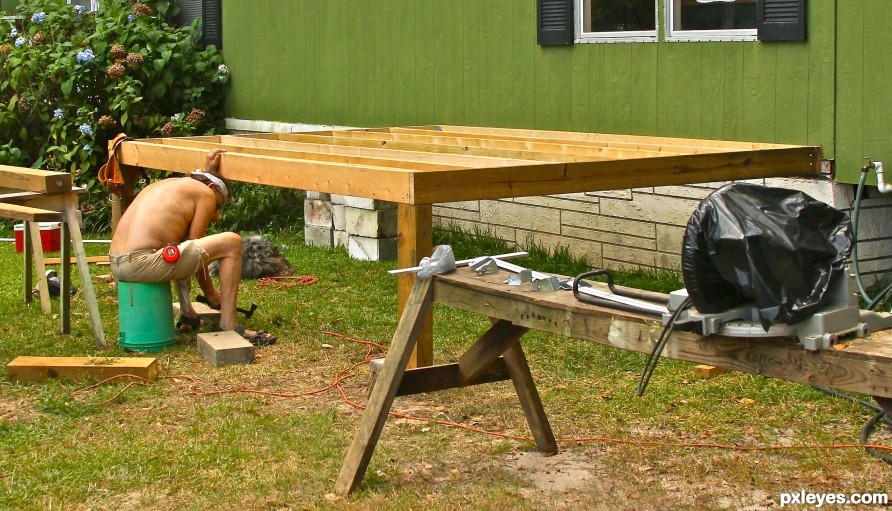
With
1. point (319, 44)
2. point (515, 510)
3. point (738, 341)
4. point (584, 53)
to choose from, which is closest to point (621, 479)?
point (515, 510)

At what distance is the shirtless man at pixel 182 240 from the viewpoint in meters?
7.01

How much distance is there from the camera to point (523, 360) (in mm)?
4910

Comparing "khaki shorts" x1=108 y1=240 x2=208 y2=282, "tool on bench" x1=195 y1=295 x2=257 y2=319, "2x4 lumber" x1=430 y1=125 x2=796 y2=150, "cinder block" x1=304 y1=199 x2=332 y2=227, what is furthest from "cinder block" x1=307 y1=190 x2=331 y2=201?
"khaki shorts" x1=108 y1=240 x2=208 y2=282

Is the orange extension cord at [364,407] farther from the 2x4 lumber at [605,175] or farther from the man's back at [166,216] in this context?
the 2x4 lumber at [605,175]

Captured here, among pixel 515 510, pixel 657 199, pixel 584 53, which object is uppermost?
pixel 584 53

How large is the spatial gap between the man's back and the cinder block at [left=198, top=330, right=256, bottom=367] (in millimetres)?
670

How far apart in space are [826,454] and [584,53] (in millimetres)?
4749

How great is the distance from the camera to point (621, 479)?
4.71 metres

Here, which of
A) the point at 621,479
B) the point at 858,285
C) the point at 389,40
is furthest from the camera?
the point at 389,40

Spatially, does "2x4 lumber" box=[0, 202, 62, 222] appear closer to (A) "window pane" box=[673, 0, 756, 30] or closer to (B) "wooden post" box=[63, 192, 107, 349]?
(B) "wooden post" box=[63, 192, 107, 349]

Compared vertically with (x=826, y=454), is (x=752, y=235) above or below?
above

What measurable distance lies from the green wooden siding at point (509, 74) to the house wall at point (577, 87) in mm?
11

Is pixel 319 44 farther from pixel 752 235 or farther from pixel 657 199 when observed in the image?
pixel 752 235

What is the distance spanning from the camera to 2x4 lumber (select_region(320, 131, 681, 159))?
7.39m
